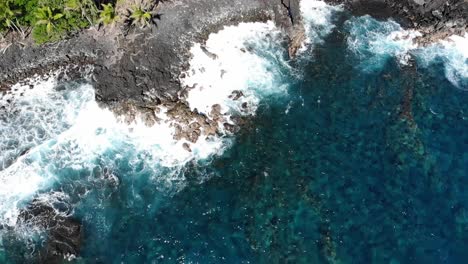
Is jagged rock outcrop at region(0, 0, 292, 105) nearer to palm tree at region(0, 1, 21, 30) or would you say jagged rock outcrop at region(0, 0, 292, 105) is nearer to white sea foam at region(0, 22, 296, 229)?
white sea foam at region(0, 22, 296, 229)

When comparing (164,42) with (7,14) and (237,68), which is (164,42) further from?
(7,14)

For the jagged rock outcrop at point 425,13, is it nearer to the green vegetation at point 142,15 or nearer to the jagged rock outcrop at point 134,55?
the jagged rock outcrop at point 134,55

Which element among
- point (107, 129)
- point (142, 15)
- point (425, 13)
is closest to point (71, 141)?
point (107, 129)

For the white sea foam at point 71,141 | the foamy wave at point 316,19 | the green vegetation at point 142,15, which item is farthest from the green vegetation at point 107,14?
the foamy wave at point 316,19

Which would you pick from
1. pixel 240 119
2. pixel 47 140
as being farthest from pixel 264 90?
pixel 47 140

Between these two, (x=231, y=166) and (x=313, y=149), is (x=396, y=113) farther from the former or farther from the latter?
(x=231, y=166)

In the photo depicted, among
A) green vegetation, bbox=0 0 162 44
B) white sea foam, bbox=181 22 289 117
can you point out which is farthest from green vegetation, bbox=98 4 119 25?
white sea foam, bbox=181 22 289 117
